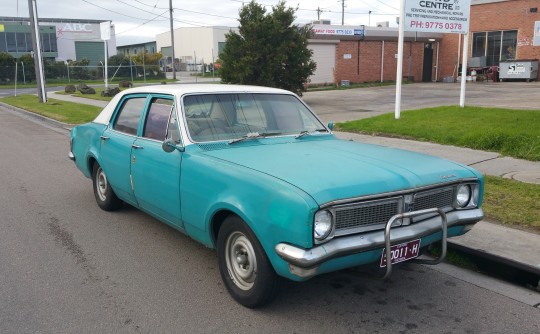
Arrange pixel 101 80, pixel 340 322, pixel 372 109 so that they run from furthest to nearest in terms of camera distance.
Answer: pixel 101 80 < pixel 372 109 < pixel 340 322

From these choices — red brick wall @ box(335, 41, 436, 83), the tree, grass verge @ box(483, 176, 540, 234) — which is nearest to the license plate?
grass verge @ box(483, 176, 540, 234)

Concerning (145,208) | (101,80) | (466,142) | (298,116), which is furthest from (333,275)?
(101,80)

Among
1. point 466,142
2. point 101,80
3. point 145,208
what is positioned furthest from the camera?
point 101,80

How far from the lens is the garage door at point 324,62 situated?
3316 centimetres

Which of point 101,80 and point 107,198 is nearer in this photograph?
point 107,198

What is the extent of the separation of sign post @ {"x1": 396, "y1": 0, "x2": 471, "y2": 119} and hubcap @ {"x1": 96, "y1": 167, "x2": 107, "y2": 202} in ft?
28.0

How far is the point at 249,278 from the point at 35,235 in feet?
9.57

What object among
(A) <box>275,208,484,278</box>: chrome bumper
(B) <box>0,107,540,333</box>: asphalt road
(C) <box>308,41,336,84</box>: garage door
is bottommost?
(B) <box>0,107,540,333</box>: asphalt road

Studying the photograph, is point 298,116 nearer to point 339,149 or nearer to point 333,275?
point 339,149

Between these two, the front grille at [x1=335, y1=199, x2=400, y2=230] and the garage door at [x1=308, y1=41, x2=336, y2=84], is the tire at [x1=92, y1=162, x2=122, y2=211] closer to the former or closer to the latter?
the front grille at [x1=335, y1=199, x2=400, y2=230]

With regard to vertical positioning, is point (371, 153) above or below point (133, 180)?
above

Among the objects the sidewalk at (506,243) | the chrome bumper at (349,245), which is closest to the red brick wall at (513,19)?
the sidewalk at (506,243)

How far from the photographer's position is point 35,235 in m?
5.35

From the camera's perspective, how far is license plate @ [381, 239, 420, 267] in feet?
11.0
